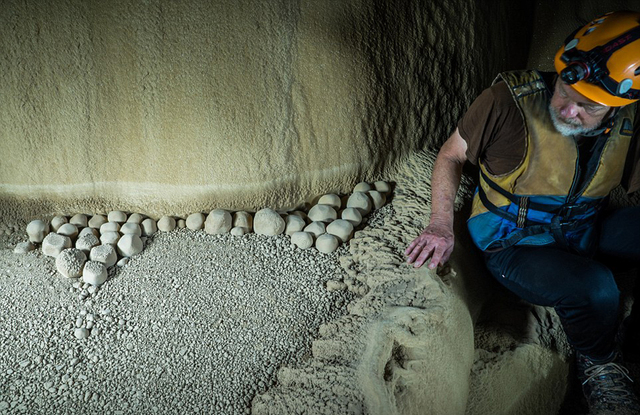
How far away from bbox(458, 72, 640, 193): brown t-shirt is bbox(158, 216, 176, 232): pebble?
1235 millimetres

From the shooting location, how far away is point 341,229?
2.14m

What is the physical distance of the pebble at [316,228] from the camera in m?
2.18

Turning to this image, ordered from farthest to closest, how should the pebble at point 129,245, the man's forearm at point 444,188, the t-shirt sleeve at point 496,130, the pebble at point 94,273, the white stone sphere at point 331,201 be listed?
the white stone sphere at point 331,201, the pebble at point 129,245, the pebble at point 94,273, the man's forearm at point 444,188, the t-shirt sleeve at point 496,130

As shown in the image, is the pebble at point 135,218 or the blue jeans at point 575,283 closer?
the blue jeans at point 575,283

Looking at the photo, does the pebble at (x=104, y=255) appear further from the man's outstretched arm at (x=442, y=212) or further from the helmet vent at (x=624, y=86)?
the helmet vent at (x=624, y=86)

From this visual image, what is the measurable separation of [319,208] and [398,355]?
0.81m

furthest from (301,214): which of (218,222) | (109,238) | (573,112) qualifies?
(573,112)

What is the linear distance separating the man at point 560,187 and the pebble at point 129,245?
3.59 ft

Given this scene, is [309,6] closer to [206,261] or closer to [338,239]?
[338,239]

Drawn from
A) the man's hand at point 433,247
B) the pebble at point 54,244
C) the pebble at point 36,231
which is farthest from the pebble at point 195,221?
the man's hand at point 433,247

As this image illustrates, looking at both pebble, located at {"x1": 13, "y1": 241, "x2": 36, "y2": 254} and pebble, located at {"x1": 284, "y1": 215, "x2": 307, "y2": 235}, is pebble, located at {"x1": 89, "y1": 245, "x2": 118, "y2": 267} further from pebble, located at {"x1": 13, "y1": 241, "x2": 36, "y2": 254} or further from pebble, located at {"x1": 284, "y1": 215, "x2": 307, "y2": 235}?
pebble, located at {"x1": 284, "y1": 215, "x2": 307, "y2": 235}

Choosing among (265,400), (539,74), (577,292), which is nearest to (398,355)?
(265,400)

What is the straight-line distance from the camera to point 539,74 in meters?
1.75

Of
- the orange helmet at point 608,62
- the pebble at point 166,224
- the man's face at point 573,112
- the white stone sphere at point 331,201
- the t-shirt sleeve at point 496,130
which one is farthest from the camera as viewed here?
the white stone sphere at point 331,201
